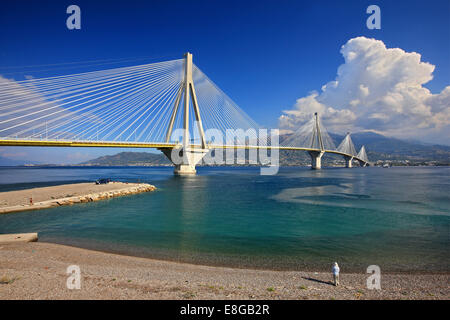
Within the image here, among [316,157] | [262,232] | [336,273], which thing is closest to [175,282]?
[336,273]

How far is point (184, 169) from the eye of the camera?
5106 cm

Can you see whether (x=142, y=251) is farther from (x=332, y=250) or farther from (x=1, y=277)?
(x=332, y=250)

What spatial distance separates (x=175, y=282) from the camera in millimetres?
6059

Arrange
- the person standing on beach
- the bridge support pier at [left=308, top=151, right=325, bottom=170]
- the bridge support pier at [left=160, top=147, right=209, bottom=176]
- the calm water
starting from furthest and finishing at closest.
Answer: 1. the bridge support pier at [left=308, top=151, right=325, bottom=170]
2. the bridge support pier at [left=160, top=147, right=209, bottom=176]
3. the calm water
4. the person standing on beach

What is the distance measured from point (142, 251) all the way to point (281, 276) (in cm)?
547

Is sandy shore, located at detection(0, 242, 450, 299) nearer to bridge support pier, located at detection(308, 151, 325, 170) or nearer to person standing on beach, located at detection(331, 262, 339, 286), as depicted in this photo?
person standing on beach, located at detection(331, 262, 339, 286)

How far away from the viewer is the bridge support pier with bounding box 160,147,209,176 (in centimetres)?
4678

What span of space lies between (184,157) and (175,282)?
4182 centimetres

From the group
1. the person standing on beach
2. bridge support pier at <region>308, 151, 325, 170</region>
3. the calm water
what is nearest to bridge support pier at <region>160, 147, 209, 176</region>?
the calm water

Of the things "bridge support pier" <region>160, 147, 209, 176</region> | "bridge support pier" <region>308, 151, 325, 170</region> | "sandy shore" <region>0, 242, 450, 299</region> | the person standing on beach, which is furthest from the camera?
"bridge support pier" <region>308, 151, 325, 170</region>

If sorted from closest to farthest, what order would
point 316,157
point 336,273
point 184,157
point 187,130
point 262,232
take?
1. point 336,273
2. point 262,232
3. point 187,130
4. point 184,157
5. point 316,157

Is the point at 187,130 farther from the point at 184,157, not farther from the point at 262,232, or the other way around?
the point at 262,232

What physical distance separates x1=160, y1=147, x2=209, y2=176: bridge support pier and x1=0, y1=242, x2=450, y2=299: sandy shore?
38.4 metres
